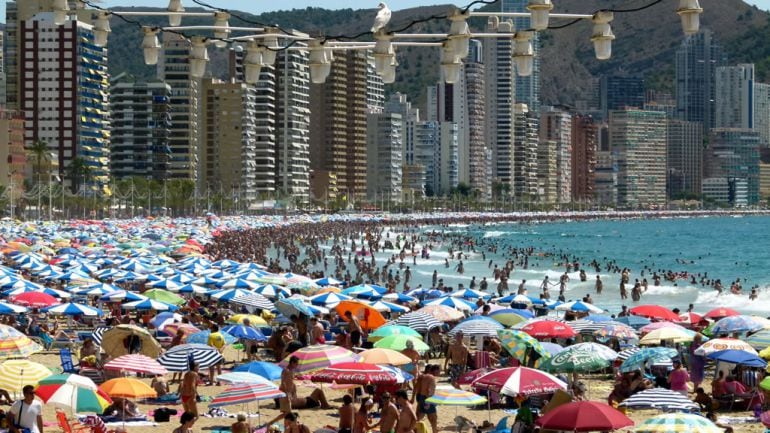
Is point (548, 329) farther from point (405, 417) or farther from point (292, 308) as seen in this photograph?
point (405, 417)

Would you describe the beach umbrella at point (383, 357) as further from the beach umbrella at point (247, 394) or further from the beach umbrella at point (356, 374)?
the beach umbrella at point (247, 394)

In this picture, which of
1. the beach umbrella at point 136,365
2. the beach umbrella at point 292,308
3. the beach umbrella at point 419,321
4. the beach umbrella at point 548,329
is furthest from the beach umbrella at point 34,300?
the beach umbrella at point 548,329

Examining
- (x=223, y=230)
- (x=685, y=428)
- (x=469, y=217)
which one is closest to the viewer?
(x=685, y=428)

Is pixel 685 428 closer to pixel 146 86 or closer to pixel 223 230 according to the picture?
Result: pixel 223 230

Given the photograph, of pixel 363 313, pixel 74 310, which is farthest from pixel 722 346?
pixel 74 310

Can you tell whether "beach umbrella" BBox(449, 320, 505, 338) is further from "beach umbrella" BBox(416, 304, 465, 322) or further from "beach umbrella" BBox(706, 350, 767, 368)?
"beach umbrella" BBox(706, 350, 767, 368)

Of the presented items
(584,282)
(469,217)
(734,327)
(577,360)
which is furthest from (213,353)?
(469,217)

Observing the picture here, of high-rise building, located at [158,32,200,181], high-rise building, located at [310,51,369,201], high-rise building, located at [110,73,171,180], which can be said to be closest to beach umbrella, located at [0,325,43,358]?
high-rise building, located at [110,73,171,180]
